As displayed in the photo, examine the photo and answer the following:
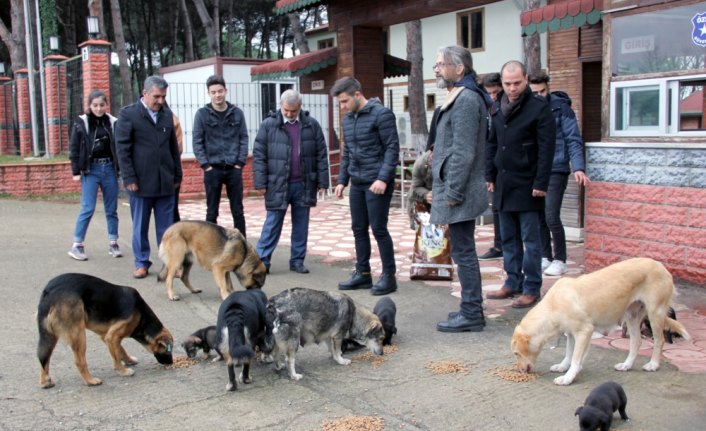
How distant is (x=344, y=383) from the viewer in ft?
14.7

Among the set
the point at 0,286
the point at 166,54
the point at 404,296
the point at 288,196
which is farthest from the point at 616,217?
the point at 166,54

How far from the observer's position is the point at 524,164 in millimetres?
5957

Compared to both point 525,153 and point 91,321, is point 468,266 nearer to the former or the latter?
point 525,153

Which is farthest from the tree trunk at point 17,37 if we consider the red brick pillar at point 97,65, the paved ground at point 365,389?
the paved ground at point 365,389

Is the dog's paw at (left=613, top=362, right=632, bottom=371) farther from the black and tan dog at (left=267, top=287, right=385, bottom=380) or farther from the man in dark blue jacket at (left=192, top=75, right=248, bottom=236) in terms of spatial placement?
the man in dark blue jacket at (left=192, top=75, right=248, bottom=236)

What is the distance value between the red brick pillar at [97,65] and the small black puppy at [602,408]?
1328 centimetres

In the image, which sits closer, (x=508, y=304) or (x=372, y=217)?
(x=508, y=304)

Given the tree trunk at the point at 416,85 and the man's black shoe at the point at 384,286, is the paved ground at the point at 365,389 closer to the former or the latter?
the man's black shoe at the point at 384,286

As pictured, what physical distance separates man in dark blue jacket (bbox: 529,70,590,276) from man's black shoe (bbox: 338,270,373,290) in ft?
6.11

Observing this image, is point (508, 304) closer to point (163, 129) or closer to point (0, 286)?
point (163, 129)

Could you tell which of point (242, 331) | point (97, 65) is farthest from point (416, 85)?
point (242, 331)

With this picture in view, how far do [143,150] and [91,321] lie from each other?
3319 mm

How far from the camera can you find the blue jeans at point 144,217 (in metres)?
7.49

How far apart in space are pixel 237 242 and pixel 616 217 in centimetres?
370
